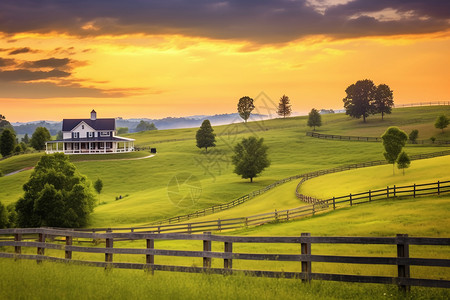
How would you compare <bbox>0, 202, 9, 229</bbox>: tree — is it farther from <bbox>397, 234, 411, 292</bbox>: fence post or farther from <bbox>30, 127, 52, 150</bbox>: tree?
<bbox>30, 127, 52, 150</bbox>: tree

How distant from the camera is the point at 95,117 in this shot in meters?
136

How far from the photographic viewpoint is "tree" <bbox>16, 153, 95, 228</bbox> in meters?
59.0

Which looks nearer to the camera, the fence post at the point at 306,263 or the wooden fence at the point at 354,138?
the fence post at the point at 306,263

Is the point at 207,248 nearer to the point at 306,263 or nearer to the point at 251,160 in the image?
the point at 306,263

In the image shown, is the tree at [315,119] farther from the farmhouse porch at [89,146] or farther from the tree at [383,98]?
the farmhouse porch at [89,146]

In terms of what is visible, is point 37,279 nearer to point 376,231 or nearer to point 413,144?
point 376,231

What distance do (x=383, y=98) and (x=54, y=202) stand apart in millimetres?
132760

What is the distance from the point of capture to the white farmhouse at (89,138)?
406 ft

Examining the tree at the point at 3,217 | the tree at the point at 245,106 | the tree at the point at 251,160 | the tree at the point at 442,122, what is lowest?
the tree at the point at 3,217

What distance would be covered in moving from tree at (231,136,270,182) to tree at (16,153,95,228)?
104 feet

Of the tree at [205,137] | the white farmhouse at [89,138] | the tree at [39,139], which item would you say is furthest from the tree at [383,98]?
the tree at [39,139]

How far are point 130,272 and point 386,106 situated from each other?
537 ft

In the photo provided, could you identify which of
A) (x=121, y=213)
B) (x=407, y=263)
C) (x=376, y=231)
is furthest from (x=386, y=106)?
(x=407, y=263)

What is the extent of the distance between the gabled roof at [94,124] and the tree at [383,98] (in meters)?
90.8
